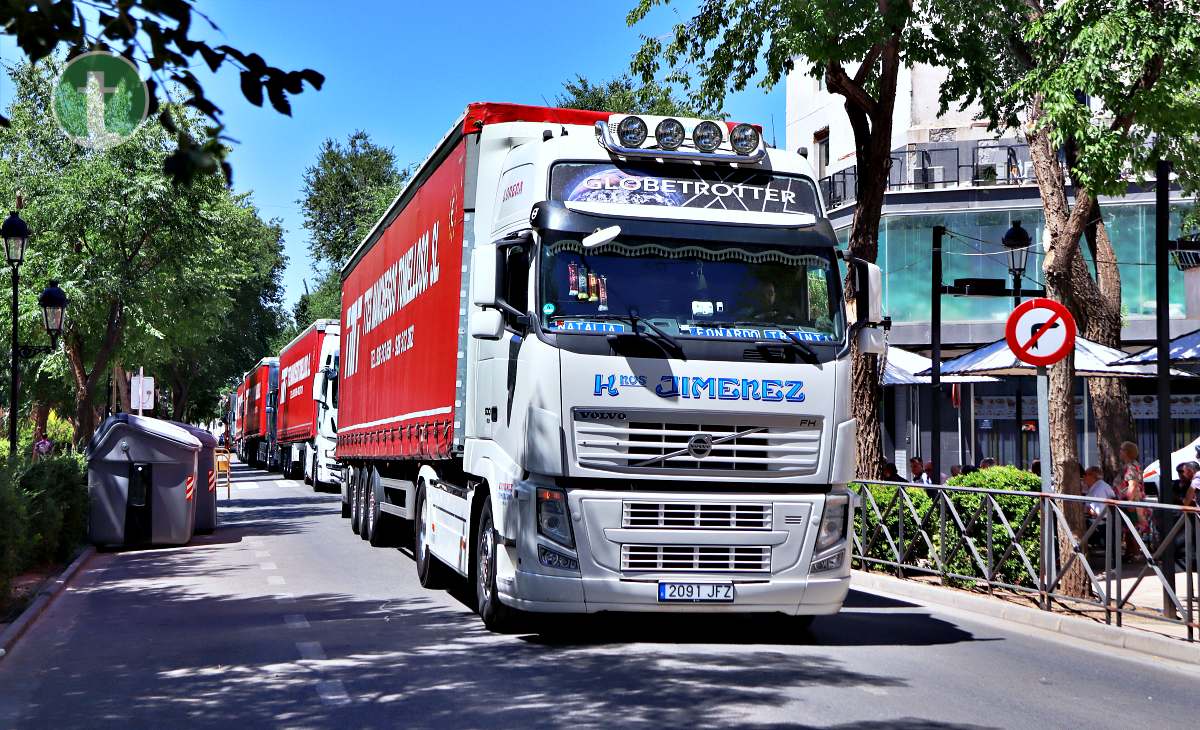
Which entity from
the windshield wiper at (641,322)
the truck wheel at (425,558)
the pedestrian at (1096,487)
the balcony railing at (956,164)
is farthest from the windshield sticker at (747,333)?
the balcony railing at (956,164)

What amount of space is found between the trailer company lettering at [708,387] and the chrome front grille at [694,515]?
762 mm

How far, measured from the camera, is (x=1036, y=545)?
12594 millimetres

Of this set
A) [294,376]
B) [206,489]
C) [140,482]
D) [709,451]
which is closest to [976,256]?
[294,376]

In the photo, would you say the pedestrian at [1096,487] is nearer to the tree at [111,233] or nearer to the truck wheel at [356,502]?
the truck wheel at [356,502]

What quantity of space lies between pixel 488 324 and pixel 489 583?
2098mm

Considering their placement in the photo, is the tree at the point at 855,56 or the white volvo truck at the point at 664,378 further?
the tree at the point at 855,56

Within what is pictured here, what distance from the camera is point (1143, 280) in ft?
112

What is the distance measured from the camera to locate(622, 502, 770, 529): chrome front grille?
9477mm

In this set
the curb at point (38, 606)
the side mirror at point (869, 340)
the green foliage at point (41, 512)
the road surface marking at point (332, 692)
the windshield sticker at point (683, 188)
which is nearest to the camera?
the road surface marking at point (332, 692)

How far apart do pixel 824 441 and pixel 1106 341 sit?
10759 mm

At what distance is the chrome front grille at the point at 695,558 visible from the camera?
948cm

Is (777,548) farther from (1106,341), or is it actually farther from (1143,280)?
(1143,280)

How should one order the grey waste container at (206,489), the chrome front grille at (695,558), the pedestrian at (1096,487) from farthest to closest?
the grey waste container at (206,489) < the pedestrian at (1096,487) < the chrome front grille at (695,558)

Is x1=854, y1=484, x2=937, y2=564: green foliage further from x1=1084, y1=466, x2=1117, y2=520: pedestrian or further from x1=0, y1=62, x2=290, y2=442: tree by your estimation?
x1=0, y1=62, x2=290, y2=442: tree
